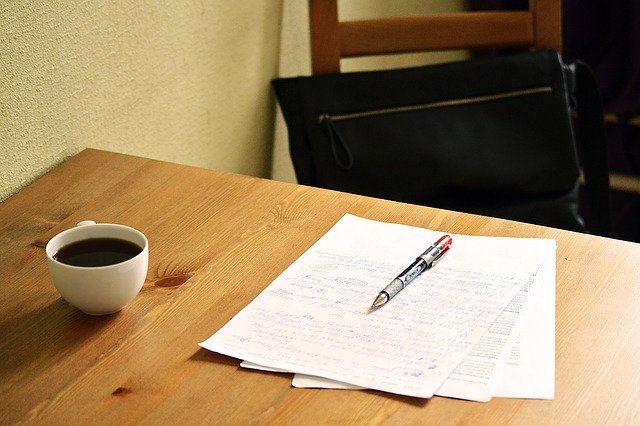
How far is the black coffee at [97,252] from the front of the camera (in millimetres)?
811

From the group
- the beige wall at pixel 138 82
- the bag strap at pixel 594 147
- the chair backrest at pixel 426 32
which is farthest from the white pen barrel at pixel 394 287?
the bag strap at pixel 594 147

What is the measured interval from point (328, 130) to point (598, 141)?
1.66 feet

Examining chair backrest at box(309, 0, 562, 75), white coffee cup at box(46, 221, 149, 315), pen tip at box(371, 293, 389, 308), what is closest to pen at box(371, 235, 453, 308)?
pen tip at box(371, 293, 389, 308)

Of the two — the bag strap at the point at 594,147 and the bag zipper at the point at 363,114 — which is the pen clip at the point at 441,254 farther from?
the bag strap at the point at 594,147

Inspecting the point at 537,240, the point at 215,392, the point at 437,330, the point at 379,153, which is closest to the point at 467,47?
the point at 379,153

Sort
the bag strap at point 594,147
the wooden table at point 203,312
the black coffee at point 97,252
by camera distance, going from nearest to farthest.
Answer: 1. the wooden table at point 203,312
2. the black coffee at point 97,252
3. the bag strap at point 594,147

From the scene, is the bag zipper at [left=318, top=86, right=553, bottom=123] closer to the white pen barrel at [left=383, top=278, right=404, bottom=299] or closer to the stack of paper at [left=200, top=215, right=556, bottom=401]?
the stack of paper at [left=200, top=215, right=556, bottom=401]

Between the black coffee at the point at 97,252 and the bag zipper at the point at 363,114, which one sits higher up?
Result: the black coffee at the point at 97,252

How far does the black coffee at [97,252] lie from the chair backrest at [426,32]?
65 cm

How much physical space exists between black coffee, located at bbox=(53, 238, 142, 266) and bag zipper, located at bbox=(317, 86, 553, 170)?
0.56 metres

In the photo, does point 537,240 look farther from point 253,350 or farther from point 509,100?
point 509,100

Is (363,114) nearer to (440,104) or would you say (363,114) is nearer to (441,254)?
(440,104)

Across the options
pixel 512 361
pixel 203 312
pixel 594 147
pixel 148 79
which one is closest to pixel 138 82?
pixel 148 79

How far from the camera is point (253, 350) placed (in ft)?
2.49
